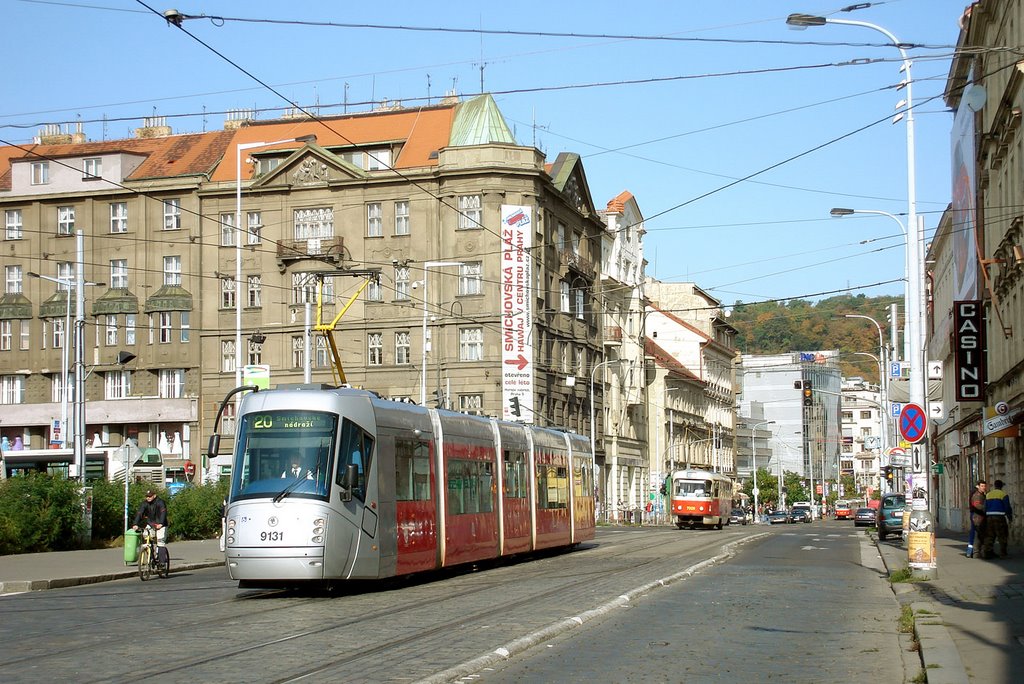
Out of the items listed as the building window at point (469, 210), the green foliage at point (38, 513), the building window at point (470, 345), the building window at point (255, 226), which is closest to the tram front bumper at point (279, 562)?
the green foliage at point (38, 513)

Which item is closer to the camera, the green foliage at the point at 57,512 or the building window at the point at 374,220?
the green foliage at the point at 57,512

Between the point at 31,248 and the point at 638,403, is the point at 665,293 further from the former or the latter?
the point at 31,248

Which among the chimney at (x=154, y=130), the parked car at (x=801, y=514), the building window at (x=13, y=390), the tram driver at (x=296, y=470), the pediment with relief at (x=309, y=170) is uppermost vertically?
the chimney at (x=154, y=130)

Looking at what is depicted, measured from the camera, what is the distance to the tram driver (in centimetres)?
1991

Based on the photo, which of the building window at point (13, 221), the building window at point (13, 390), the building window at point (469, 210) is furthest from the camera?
the building window at point (13, 390)

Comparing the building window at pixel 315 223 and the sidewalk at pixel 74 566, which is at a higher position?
the building window at pixel 315 223

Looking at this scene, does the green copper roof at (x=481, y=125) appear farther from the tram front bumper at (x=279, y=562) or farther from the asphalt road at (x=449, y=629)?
the tram front bumper at (x=279, y=562)

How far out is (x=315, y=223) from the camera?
70.4 metres

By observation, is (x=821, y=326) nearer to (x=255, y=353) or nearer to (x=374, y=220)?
(x=374, y=220)

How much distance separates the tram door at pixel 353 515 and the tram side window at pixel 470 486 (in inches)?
162

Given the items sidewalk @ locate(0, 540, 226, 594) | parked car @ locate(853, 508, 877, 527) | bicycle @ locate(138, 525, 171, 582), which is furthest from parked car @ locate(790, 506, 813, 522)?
bicycle @ locate(138, 525, 171, 582)

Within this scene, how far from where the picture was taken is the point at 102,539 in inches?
1515

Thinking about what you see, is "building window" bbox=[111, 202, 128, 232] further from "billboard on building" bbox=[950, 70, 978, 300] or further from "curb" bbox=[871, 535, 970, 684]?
"curb" bbox=[871, 535, 970, 684]

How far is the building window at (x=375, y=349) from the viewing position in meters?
68.9
